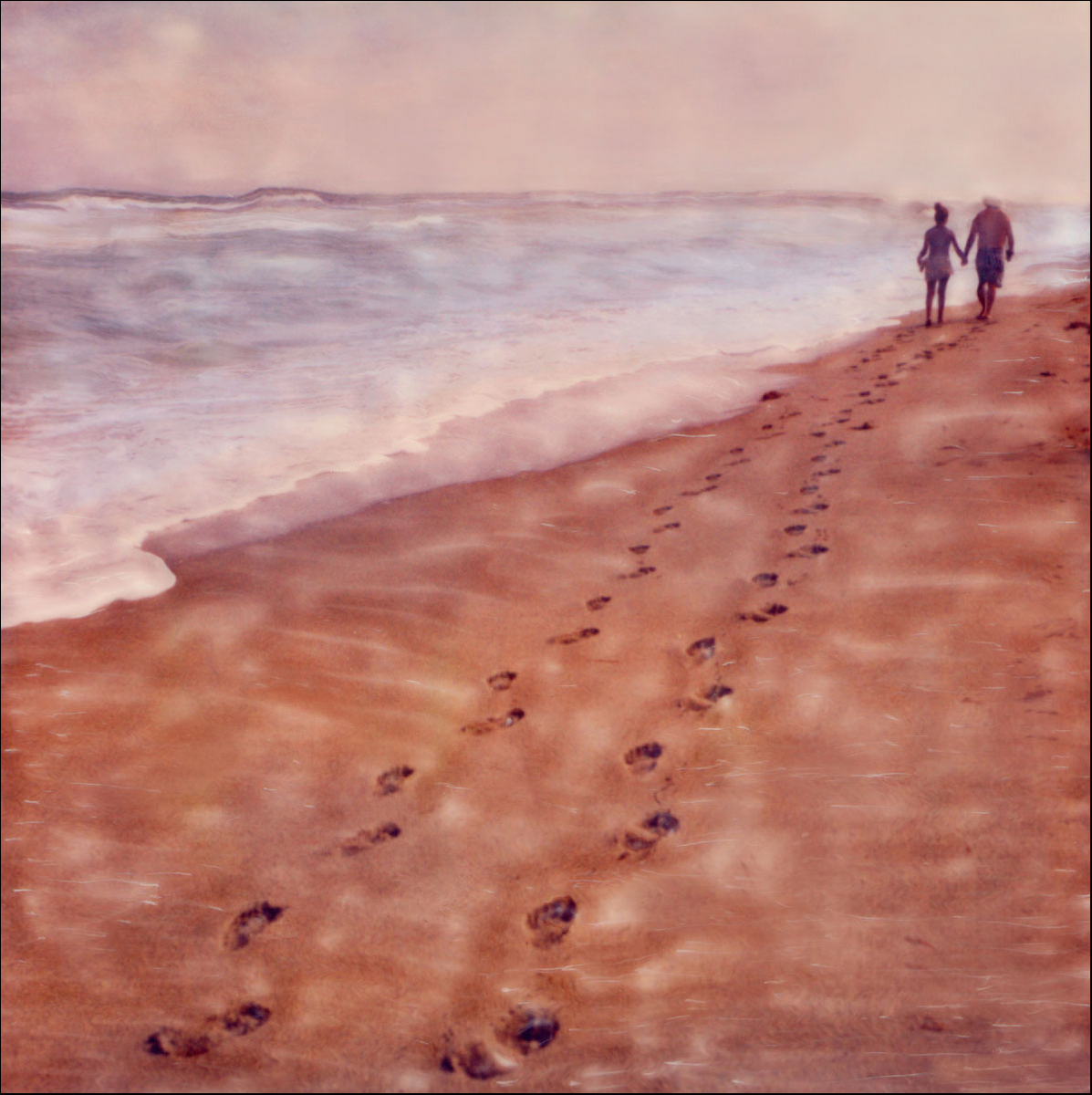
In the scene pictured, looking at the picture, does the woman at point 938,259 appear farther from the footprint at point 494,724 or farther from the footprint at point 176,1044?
the footprint at point 176,1044

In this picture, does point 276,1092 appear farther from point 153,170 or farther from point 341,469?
point 153,170

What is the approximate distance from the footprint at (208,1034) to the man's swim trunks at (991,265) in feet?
3.95

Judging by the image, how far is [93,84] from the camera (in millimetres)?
1272

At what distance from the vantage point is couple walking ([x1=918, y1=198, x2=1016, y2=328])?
984mm

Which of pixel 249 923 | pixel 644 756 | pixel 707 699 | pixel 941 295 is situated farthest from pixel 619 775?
pixel 941 295

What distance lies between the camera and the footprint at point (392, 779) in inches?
38.0

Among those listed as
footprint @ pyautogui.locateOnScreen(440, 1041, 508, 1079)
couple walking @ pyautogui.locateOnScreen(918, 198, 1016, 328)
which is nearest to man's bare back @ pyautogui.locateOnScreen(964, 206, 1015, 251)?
couple walking @ pyautogui.locateOnScreen(918, 198, 1016, 328)

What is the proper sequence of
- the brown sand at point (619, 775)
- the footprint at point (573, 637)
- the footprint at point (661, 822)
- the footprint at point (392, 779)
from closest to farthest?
1. the brown sand at point (619, 775)
2. the footprint at point (661, 822)
3. the footprint at point (392, 779)
4. the footprint at point (573, 637)

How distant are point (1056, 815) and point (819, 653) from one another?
0.92 feet

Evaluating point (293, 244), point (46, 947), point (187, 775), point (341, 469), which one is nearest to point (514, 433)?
point (341, 469)

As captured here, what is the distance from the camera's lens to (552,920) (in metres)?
0.81

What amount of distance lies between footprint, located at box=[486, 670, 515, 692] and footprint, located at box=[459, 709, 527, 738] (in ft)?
A: 0.13

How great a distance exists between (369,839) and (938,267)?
1.03 metres

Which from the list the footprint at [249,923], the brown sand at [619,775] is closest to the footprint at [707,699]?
the brown sand at [619,775]
